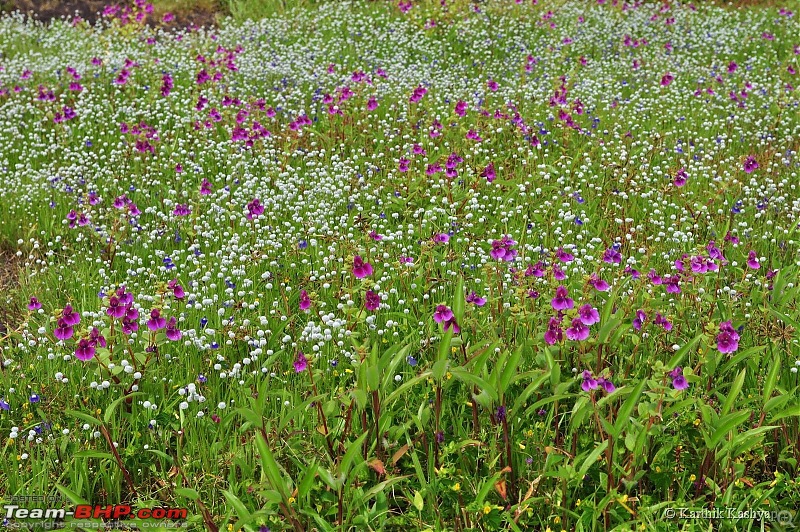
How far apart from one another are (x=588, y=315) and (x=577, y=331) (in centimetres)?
11

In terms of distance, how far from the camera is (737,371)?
12.6ft

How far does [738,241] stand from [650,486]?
274 cm

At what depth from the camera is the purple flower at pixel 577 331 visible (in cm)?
336

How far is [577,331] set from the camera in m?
3.37

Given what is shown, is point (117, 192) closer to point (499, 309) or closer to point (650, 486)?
point (499, 309)

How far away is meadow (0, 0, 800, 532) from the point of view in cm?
317

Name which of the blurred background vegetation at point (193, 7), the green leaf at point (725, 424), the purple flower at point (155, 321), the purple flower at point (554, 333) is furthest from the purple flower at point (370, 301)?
the blurred background vegetation at point (193, 7)

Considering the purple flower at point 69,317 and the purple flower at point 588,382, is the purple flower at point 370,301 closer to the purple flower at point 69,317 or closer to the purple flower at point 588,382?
the purple flower at point 588,382

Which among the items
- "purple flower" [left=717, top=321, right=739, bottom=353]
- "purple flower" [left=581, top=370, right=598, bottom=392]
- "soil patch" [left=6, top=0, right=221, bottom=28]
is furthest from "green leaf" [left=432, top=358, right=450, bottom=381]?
"soil patch" [left=6, top=0, right=221, bottom=28]

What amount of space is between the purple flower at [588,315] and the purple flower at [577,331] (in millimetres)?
59

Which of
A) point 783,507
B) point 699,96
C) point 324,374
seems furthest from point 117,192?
point 699,96

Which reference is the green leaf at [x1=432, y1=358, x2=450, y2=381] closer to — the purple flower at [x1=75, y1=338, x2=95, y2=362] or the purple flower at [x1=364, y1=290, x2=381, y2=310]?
the purple flower at [x1=364, y1=290, x2=381, y2=310]

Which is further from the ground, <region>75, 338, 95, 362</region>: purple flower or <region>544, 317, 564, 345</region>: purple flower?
<region>544, 317, 564, 345</region>: purple flower

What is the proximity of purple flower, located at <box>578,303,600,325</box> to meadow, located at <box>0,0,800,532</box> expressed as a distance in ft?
0.27
